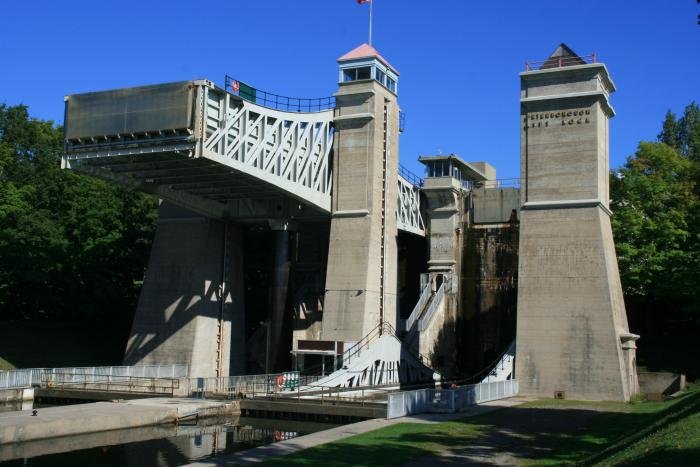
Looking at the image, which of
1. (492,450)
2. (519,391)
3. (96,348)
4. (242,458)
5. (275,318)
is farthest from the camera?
(96,348)

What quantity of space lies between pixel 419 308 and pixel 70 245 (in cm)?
2464

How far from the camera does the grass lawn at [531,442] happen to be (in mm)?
14032

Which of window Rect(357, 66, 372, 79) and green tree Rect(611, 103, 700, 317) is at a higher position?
window Rect(357, 66, 372, 79)

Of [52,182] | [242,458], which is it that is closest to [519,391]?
[242,458]

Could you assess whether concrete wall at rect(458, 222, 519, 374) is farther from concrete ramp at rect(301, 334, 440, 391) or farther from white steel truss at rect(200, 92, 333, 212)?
white steel truss at rect(200, 92, 333, 212)

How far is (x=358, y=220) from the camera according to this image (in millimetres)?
43875

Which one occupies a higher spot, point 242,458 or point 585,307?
point 585,307

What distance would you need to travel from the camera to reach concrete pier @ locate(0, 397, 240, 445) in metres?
23.4

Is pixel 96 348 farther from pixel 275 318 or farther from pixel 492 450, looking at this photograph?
pixel 492 450

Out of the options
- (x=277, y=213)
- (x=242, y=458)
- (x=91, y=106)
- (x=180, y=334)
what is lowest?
(x=242, y=458)

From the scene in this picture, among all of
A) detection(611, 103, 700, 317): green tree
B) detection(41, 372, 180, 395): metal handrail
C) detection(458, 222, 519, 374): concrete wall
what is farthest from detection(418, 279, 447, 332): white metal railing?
detection(41, 372, 180, 395): metal handrail

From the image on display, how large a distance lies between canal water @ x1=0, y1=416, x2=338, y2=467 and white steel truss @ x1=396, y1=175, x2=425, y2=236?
76.7 feet

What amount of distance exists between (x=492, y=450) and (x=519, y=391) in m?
19.4

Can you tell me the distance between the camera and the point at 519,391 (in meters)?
38.2
